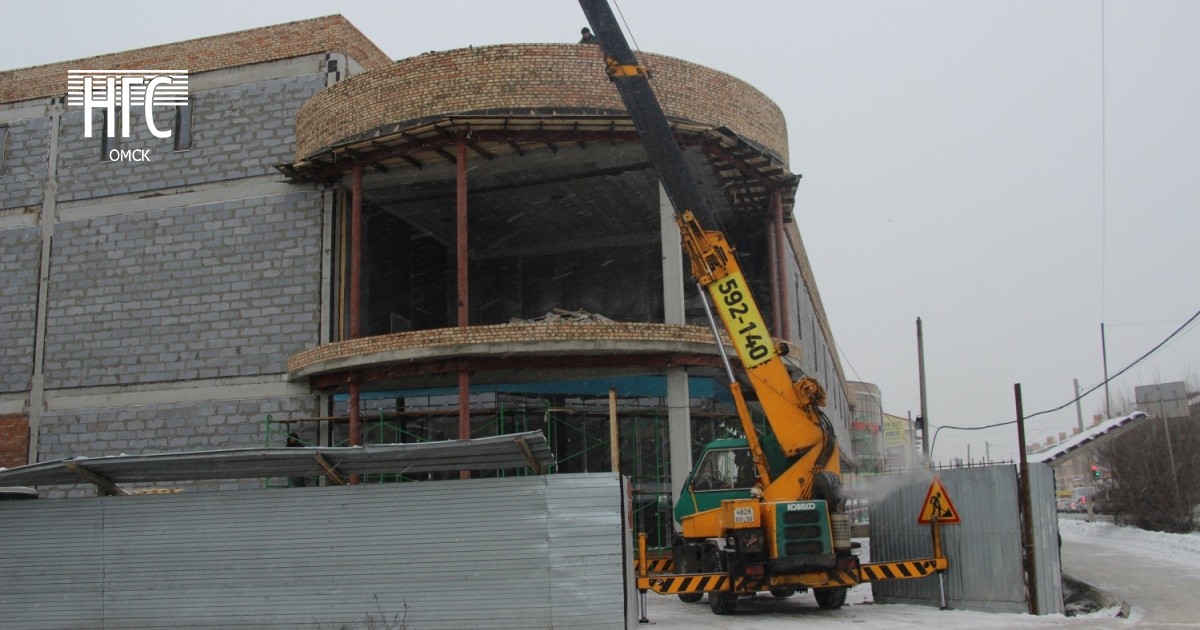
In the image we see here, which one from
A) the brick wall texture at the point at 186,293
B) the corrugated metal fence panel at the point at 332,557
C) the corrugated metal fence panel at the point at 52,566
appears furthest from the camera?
the brick wall texture at the point at 186,293

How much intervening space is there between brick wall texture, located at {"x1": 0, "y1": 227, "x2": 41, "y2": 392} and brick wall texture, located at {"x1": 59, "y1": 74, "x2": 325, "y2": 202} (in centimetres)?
159

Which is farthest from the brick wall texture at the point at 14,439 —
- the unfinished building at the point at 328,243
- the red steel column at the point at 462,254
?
the red steel column at the point at 462,254

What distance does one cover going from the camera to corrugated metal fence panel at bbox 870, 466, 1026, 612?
46.3ft

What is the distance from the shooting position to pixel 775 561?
1370 centimetres

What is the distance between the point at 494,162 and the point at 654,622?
12.8m

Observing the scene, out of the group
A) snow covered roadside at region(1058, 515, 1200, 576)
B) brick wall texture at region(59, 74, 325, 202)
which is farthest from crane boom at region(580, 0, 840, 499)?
brick wall texture at region(59, 74, 325, 202)

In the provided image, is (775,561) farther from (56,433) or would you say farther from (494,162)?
(56,433)

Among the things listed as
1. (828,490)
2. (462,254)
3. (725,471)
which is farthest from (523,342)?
(828,490)

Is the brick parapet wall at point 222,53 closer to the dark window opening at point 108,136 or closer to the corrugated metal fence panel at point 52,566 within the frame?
the dark window opening at point 108,136

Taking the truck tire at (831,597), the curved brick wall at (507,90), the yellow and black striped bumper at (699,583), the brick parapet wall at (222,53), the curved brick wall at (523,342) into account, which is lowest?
the truck tire at (831,597)

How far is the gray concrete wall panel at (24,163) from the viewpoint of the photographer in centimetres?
2678

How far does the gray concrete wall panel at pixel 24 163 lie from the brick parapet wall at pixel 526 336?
407 inches

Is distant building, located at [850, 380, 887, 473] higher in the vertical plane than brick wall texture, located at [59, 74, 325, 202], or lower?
lower

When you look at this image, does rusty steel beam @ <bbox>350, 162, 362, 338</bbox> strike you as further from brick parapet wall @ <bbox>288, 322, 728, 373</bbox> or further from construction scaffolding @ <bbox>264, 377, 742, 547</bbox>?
construction scaffolding @ <bbox>264, 377, 742, 547</bbox>
